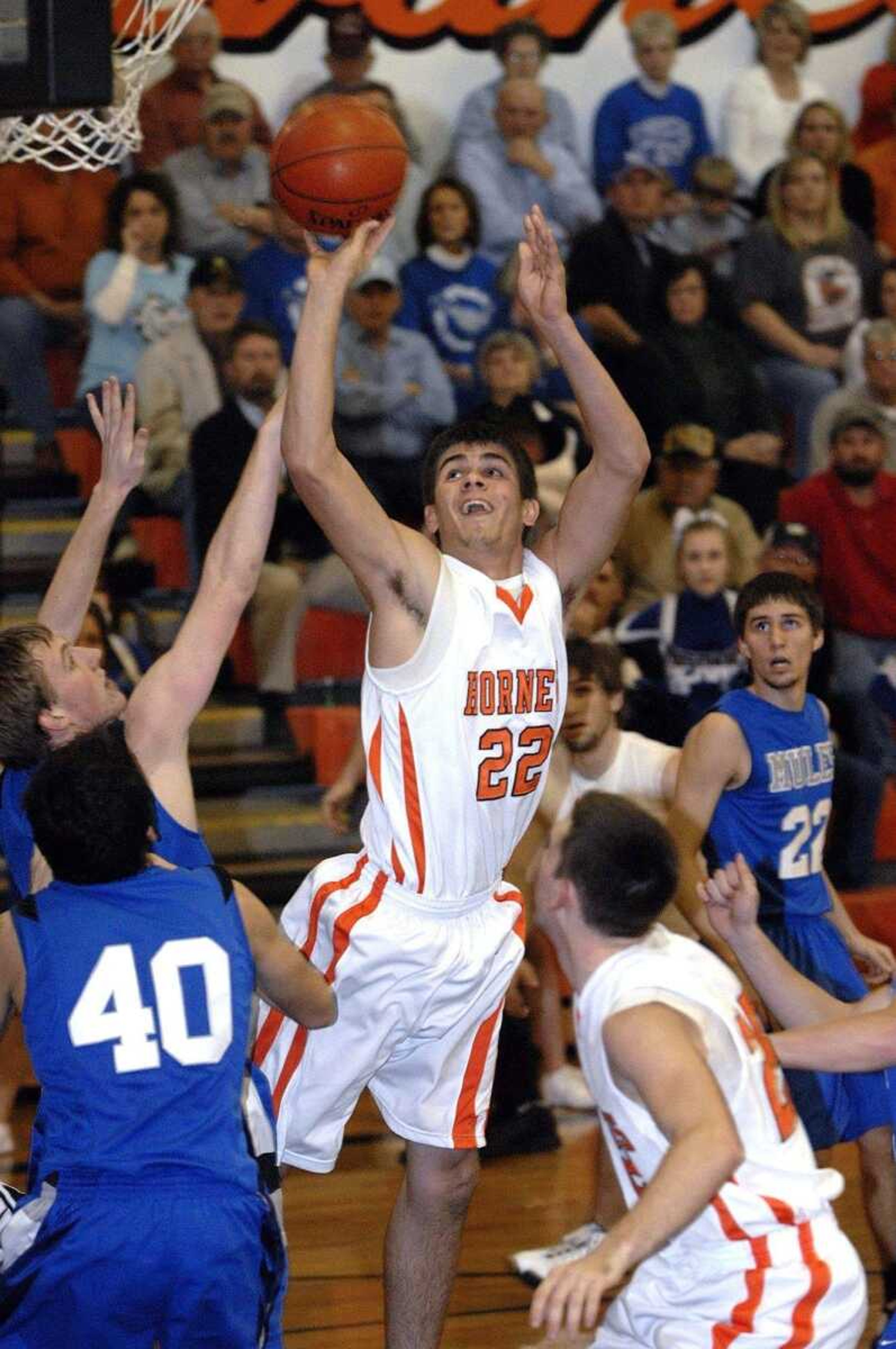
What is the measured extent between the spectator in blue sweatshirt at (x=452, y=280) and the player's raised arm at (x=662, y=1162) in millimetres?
6431

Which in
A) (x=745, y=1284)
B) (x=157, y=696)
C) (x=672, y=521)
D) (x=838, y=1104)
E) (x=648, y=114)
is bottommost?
(x=838, y=1104)

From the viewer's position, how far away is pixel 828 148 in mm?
10477

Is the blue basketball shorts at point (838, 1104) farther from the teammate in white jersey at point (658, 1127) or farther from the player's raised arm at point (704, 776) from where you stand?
the teammate in white jersey at point (658, 1127)

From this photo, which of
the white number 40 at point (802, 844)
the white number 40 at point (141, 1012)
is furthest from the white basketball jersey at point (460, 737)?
the white number 40 at point (802, 844)

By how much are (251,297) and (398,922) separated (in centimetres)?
525

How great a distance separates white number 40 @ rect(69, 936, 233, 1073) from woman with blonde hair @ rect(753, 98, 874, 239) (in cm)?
785

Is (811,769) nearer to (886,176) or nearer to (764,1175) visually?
(764,1175)

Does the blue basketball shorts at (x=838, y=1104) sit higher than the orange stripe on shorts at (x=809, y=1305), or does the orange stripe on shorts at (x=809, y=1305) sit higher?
the orange stripe on shorts at (x=809, y=1305)

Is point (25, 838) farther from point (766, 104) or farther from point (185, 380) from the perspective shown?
point (766, 104)

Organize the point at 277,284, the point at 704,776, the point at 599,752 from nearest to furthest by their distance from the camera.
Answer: the point at 704,776 → the point at 599,752 → the point at 277,284

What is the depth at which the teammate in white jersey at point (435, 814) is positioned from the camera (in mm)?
4184

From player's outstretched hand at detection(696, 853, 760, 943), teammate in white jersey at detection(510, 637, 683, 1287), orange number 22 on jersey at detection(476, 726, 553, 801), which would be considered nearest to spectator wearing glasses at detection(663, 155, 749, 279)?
teammate in white jersey at detection(510, 637, 683, 1287)

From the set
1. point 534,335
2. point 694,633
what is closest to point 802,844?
point 694,633

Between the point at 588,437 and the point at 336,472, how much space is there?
0.86m
